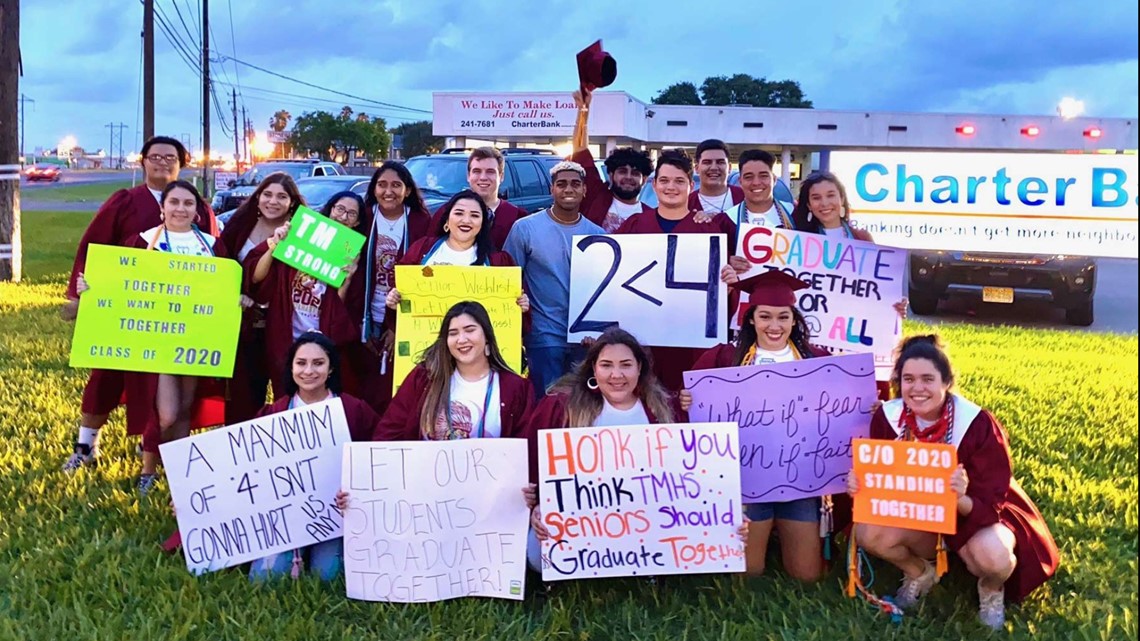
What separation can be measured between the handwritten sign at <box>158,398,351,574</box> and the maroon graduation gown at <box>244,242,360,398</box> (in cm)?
96

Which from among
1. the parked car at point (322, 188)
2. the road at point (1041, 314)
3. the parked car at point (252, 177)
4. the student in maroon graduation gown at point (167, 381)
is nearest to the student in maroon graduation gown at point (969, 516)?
the student in maroon graduation gown at point (167, 381)

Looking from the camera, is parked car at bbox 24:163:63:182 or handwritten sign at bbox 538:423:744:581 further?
parked car at bbox 24:163:63:182

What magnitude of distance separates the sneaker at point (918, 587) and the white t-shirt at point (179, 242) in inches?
157

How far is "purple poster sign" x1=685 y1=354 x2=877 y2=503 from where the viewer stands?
425 cm

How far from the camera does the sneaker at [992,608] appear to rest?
12.5 ft

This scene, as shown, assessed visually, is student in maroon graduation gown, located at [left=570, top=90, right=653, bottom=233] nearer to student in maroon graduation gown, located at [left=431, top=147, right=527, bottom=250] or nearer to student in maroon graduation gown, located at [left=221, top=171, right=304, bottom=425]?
student in maroon graduation gown, located at [left=431, top=147, right=527, bottom=250]

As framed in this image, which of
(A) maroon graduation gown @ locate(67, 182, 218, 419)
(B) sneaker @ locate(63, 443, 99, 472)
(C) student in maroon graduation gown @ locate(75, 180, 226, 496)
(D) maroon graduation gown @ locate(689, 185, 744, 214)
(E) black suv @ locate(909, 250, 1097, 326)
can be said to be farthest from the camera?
(E) black suv @ locate(909, 250, 1097, 326)

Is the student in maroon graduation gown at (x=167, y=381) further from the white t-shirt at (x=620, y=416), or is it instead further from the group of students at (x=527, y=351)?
the white t-shirt at (x=620, y=416)

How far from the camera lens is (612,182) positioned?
6.50 meters

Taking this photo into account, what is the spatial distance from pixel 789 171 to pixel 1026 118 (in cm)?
1124

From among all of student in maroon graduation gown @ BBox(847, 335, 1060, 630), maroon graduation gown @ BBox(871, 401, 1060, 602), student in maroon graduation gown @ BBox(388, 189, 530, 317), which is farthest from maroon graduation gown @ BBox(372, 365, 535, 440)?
maroon graduation gown @ BBox(871, 401, 1060, 602)

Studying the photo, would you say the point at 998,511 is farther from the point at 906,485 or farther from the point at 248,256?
the point at 248,256

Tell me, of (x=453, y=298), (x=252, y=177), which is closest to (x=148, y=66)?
(x=252, y=177)

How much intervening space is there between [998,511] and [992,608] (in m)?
0.41
